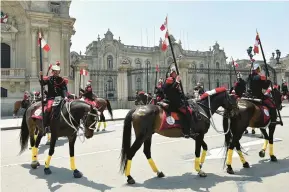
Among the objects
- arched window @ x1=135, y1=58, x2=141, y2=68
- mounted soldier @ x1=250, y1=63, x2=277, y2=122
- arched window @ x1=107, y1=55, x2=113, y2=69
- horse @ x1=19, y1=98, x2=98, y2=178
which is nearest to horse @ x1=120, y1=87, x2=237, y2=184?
horse @ x1=19, y1=98, x2=98, y2=178

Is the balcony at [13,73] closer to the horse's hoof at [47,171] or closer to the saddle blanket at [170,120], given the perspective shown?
the horse's hoof at [47,171]

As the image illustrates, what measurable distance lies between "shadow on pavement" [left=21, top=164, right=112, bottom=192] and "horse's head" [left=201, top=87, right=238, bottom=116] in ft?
10.3

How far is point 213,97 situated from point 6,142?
8.87m

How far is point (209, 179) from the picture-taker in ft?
19.0

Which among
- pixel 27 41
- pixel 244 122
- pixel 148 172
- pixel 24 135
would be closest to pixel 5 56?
pixel 27 41

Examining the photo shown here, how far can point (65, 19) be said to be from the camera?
1045 inches

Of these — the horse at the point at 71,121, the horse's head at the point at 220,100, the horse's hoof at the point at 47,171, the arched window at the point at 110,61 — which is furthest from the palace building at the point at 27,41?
the arched window at the point at 110,61

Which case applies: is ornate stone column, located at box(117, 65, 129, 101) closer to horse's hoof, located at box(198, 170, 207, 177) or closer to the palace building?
the palace building

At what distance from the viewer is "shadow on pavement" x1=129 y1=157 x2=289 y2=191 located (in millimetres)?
5369

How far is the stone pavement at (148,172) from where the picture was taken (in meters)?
5.38

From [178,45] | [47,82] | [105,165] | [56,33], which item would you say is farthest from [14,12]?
[178,45]

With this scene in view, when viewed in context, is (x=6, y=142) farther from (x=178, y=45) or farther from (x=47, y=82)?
(x=178, y=45)

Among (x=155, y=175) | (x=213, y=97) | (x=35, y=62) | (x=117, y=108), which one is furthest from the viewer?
(x=117, y=108)

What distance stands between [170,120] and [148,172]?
4.60ft
